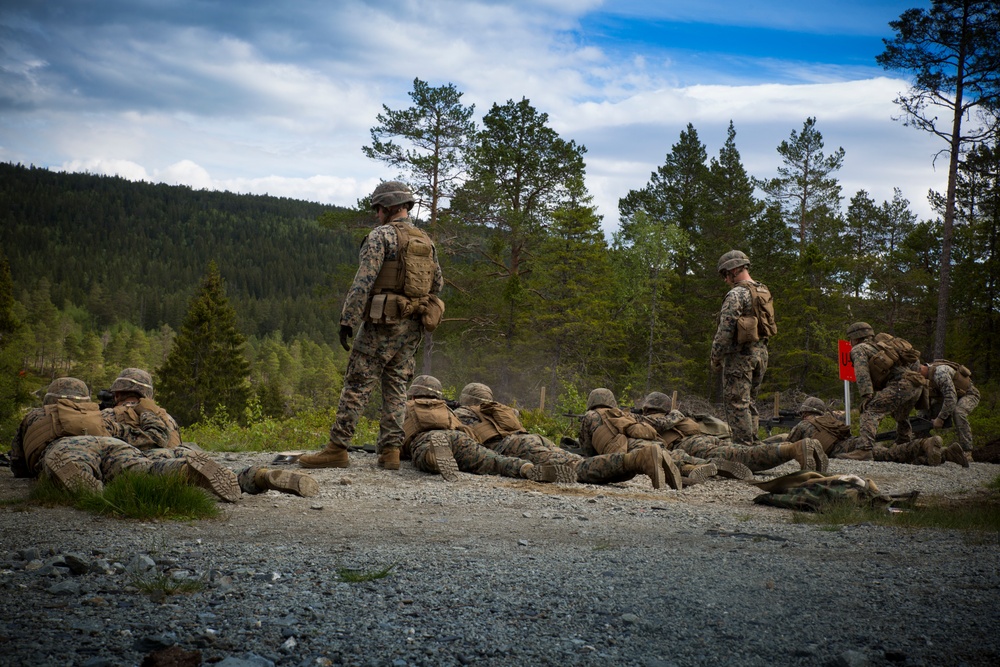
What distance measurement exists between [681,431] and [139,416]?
6.51m

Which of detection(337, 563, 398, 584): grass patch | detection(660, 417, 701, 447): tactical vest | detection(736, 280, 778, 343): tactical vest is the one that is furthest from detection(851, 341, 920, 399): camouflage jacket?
detection(337, 563, 398, 584): grass patch

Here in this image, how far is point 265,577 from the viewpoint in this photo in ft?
11.6

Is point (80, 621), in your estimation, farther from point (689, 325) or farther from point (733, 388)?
point (689, 325)

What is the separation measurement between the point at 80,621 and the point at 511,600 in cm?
167

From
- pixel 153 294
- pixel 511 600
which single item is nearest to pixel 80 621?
pixel 511 600

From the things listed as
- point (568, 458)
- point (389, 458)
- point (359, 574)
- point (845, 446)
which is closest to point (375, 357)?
point (389, 458)

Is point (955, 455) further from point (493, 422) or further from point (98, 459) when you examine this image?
point (98, 459)

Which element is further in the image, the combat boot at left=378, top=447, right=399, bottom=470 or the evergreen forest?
the evergreen forest

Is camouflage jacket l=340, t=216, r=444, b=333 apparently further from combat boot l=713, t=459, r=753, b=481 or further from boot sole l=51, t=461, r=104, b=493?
combat boot l=713, t=459, r=753, b=481

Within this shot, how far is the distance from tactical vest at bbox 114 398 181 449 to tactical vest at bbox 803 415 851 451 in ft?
32.0

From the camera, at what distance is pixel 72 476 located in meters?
5.46

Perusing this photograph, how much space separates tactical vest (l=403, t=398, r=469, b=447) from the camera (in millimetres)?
8523

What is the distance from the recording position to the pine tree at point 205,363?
58562mm

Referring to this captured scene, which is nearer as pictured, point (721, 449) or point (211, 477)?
A: point (211, 477)
